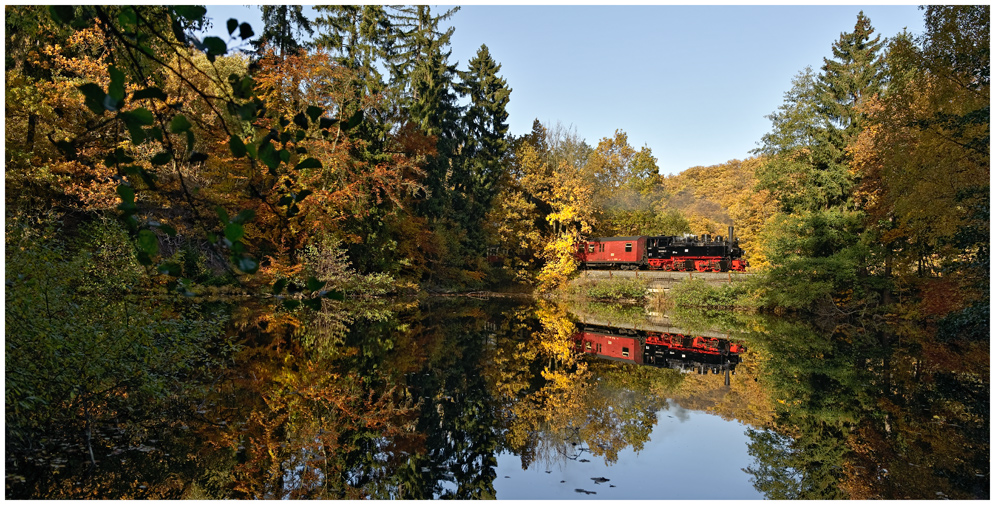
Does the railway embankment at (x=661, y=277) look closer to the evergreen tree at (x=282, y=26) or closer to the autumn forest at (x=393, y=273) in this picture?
the autumn forest at (x=393, y=273)

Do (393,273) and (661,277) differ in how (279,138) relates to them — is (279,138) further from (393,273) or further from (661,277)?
(661,277)

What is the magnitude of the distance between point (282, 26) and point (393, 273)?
11.3 m

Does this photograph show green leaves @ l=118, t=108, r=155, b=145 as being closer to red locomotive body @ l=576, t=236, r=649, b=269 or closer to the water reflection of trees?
the water reflection of trees

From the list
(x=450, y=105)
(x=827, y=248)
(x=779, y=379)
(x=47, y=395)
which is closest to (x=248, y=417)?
(x=47, y=395)

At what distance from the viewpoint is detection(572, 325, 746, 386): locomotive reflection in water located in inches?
502

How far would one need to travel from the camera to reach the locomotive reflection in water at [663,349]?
41.8 feet

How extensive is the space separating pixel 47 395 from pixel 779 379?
11.0 metres

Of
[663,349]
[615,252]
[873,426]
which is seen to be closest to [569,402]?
[873,426]

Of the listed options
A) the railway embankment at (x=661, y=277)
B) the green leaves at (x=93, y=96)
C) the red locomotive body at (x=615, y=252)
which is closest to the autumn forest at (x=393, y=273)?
the green leaves at (x=93, y=96)

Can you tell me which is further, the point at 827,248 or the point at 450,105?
the point at 450,105

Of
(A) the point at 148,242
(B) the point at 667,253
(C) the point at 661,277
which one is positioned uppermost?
(B) the point at 667,253

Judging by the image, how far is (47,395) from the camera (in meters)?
5.65

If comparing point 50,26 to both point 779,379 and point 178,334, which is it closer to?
point 178,334

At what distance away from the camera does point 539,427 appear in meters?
7.72
